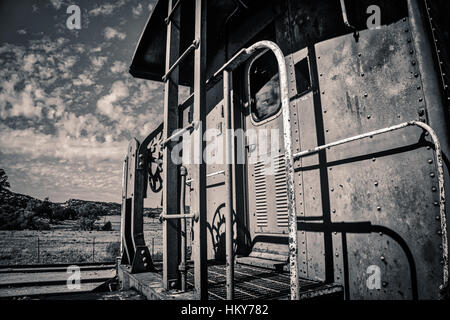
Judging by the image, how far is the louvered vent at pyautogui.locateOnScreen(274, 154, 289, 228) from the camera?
372 centimetres

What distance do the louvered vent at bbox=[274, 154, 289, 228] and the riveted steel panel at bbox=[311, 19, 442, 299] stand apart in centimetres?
91

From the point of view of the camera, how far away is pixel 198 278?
2182mm

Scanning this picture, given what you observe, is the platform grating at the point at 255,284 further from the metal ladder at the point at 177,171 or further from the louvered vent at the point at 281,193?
the louvered vent at the point at 281,193

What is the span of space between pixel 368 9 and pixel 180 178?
2.71 meters

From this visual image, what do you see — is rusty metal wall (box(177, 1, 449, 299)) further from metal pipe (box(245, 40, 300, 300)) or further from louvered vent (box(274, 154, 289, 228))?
metal pipe (box(245, 40, 300, 300))

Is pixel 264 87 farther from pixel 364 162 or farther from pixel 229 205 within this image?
pixel 229 205

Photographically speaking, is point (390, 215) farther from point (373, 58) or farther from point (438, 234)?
point (373, 58)

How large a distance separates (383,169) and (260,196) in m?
2.08

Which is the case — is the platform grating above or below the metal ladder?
below

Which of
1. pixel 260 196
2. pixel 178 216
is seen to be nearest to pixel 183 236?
pixel 178 216

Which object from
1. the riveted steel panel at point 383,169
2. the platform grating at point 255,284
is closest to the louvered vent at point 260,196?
the platform grating at point 255,284

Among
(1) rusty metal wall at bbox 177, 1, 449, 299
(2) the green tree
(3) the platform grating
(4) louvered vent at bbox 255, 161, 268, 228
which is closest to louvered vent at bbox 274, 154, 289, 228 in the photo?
(4) louvered vent at bbox 255, 161, 268, 228

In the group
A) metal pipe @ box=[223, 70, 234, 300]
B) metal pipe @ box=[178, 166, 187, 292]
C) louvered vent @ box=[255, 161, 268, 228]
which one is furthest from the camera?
louvered vent @ box=[255, 161, 268, 228]
